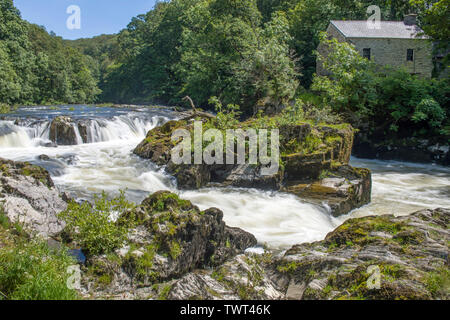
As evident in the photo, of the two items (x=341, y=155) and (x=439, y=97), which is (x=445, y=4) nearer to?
(x=439, y=97)

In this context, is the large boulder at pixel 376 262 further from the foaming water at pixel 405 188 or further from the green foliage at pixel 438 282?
the foaming water at pixel 405 188

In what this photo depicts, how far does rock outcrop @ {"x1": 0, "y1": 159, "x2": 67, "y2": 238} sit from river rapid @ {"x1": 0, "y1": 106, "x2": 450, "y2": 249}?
67.2 inches

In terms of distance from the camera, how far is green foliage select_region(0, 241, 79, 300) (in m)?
3.63

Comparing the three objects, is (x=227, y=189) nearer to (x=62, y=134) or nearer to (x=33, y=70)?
(x=62, y=134)

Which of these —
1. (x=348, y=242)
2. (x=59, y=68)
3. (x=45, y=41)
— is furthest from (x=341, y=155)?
(x=45, y=41)

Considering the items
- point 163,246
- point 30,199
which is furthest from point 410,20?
point 30,199

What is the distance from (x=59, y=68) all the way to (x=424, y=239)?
52119 mm

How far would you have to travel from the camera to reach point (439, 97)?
18.9 m

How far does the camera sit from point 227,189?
11188 mm

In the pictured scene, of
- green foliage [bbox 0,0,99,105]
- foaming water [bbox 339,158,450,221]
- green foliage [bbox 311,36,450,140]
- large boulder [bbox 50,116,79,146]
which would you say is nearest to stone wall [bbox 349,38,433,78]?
green foliage [bbox 311,36,450,140]

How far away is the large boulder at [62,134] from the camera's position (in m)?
17.5

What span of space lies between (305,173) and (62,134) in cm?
1267

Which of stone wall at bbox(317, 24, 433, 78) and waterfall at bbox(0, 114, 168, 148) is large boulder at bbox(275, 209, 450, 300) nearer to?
waterfall at bbox(0, 114, 168, 148)

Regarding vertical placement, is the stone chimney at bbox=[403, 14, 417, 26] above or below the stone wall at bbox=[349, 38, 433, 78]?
above
